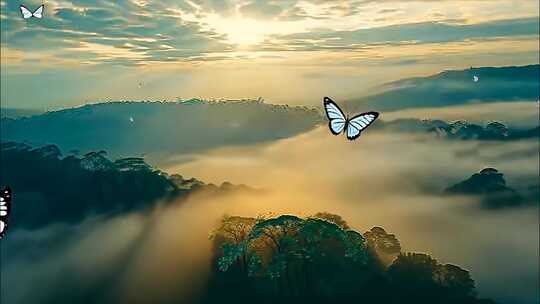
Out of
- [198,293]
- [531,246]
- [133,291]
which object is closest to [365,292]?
[198,293]

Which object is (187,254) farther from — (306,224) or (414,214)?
(414,214)

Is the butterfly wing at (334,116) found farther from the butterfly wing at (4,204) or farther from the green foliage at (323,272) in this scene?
the green foliage at (323,272)

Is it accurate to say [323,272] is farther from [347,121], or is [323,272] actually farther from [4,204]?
[4,204]

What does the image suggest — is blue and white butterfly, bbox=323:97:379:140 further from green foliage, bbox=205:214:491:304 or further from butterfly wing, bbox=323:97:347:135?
green foliage, bbox=205:214:491:304

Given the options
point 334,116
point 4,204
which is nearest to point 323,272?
point 334,116

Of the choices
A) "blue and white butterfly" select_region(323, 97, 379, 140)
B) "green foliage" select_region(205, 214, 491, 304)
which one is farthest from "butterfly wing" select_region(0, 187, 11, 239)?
"green foliage" select_region(205, 214, 491, 304)

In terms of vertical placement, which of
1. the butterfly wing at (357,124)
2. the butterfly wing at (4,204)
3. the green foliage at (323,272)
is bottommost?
the green foliage at (323,272)

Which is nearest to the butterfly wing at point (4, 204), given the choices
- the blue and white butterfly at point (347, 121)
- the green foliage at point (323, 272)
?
the blue and white butterfly at point (347, 121)

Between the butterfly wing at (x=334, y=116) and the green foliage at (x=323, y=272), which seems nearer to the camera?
the butterfly wing at (x=334, y=116)

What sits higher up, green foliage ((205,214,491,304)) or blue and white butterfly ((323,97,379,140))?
blue and white butterfly ((323,97,379,140))
